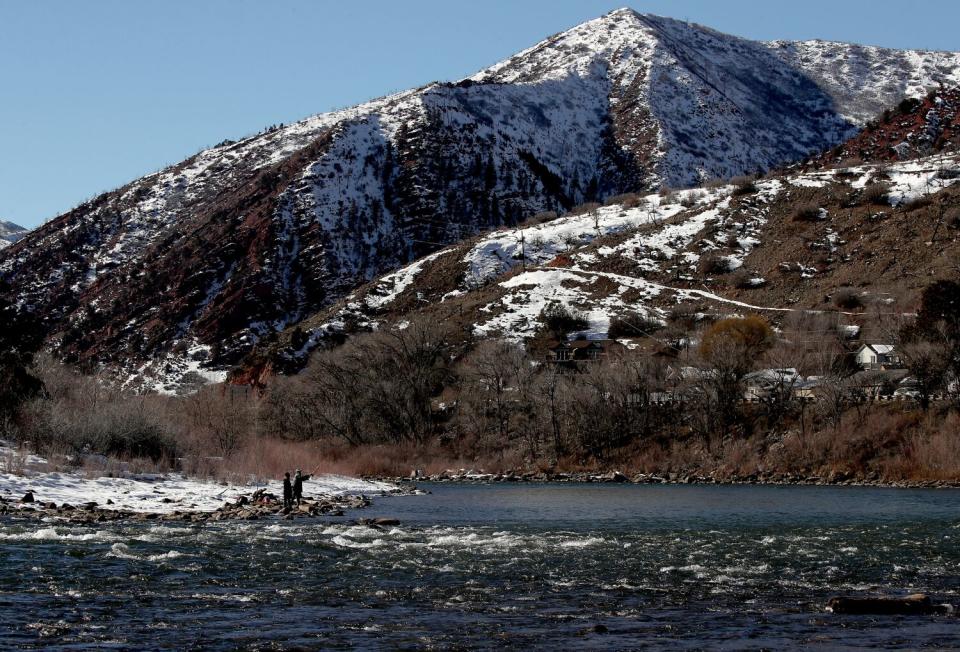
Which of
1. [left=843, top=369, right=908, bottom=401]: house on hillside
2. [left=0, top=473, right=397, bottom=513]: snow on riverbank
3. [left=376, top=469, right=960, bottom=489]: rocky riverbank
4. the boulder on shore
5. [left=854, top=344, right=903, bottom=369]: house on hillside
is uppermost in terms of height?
[left=854, top=344, right=903, bottom=369]: house on hillside

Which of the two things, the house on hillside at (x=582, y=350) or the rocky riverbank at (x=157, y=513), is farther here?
the house on hillside at (x=582, y=350)

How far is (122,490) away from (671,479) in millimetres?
42459

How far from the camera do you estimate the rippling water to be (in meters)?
17.4

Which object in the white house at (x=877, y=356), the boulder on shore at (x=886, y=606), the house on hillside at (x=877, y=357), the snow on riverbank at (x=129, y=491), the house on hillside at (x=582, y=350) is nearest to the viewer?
the boulder on shore at (x=886, y=606)

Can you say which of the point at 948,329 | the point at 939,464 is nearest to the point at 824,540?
the point at 939,464

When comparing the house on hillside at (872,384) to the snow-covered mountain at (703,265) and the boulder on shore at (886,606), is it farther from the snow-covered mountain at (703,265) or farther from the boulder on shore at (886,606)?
the boulder on shore at (886,606)

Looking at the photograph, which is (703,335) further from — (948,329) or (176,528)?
(176,528)

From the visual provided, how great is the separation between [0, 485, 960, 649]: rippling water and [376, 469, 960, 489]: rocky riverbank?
23875 mm

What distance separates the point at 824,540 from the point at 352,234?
152m

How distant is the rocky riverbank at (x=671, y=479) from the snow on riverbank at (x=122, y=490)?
28627 mm

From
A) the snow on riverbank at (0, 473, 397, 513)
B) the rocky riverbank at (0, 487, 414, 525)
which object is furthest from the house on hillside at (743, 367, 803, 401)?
the snow on riverbank at (0, 473, 397, 513)

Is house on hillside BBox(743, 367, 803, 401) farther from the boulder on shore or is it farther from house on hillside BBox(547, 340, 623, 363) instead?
the boulder on shore

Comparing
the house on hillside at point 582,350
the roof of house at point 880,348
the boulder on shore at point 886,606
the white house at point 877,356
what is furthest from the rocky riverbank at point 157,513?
the house on hillside at point 582,350

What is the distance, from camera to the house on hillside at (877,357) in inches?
3314
